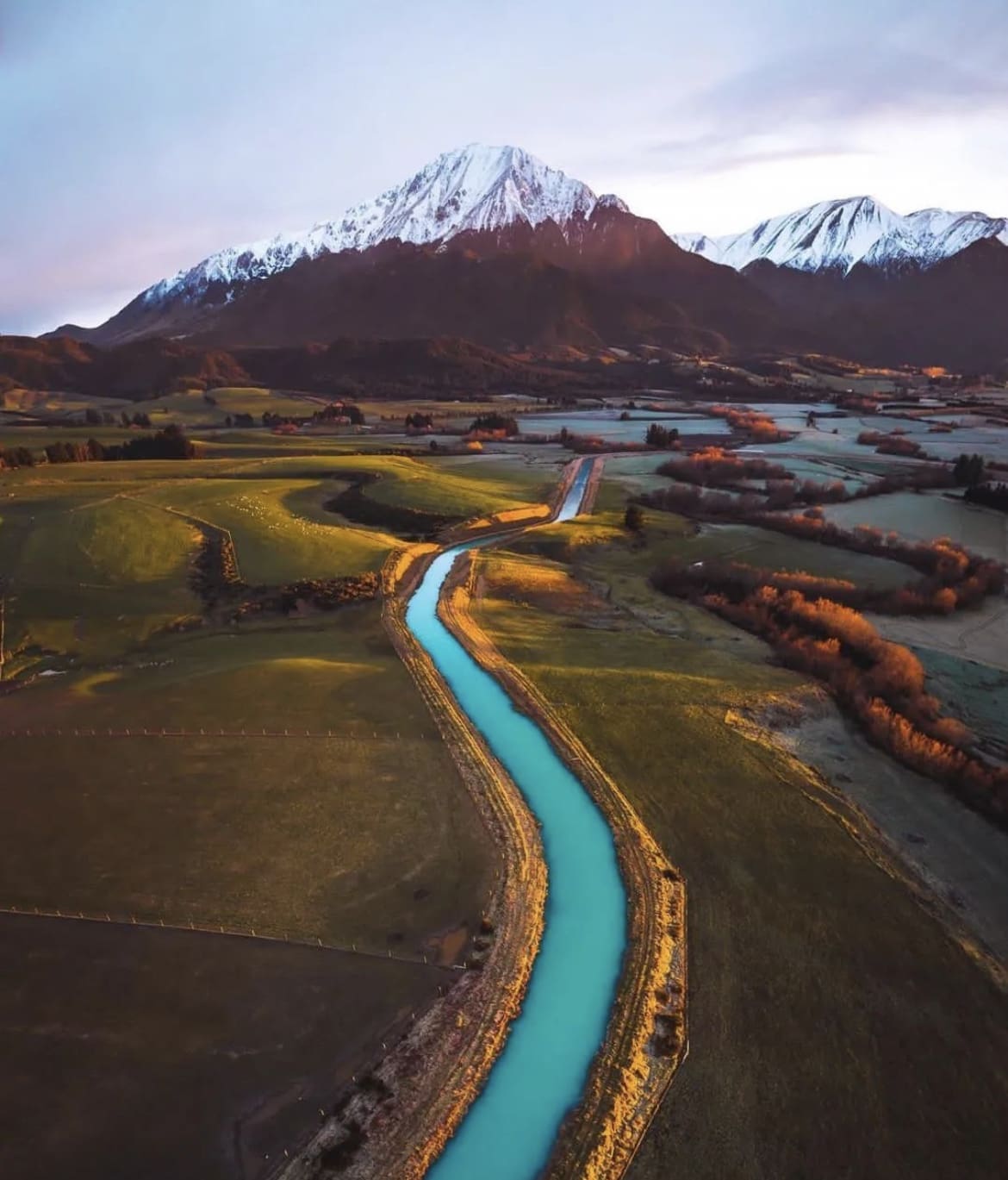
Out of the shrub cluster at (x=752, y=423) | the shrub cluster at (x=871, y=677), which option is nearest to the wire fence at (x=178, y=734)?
the shrub cluster at (x=871, y=677)

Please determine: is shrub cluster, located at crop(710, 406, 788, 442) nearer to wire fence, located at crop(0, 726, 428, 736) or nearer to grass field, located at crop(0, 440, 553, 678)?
grass field, located at crop(0, 440, 553, 678)

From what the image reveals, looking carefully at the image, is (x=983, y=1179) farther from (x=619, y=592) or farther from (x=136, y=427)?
(x=136, y=427)

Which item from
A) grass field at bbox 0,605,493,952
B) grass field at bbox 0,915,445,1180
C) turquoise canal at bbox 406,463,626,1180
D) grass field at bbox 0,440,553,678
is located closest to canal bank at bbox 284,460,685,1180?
turquoise canal at bbox 406,463,626,1180

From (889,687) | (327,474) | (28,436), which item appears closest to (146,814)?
(889,687)

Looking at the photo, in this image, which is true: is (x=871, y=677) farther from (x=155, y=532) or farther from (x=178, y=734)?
(x=155, y=532)

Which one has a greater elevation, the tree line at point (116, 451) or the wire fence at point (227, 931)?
the tree line at point (116, 451)

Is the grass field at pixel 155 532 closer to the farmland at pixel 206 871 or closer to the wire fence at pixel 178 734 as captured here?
the farmland at pixel 206 871
